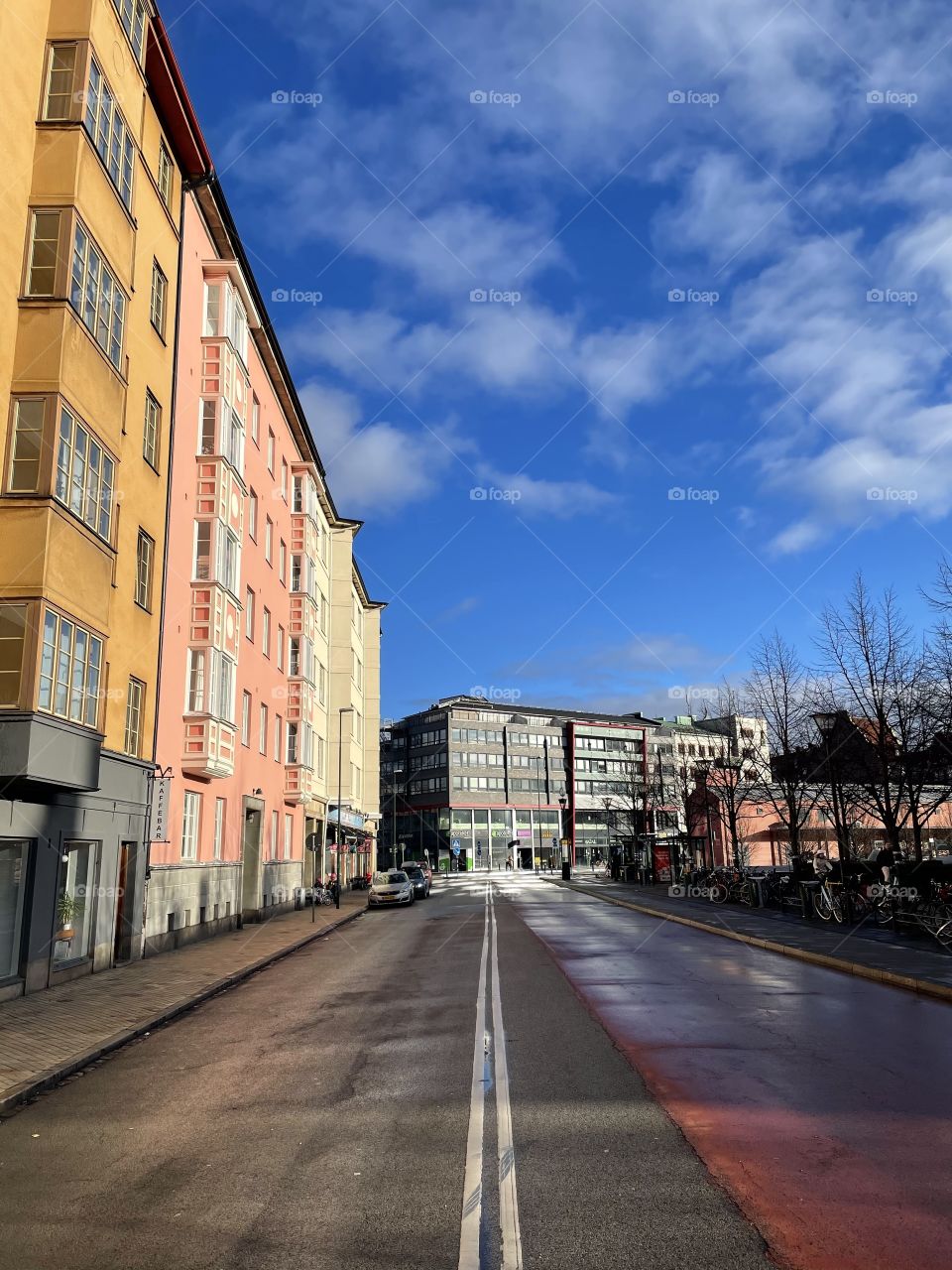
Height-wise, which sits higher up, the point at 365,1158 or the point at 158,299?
the point at 158,299

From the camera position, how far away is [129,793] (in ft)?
62.7

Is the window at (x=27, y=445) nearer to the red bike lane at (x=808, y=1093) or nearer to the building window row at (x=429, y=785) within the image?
the red bike lane at (x=808, y=1093)

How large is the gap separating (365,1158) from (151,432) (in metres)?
18.4

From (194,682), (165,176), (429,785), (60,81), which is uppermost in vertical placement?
(165,176)

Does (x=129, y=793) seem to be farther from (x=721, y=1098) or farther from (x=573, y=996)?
(x=721, y=1098)

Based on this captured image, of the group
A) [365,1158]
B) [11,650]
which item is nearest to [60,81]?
[11,650]

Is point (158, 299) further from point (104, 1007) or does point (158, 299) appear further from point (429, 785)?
point (429, 785)

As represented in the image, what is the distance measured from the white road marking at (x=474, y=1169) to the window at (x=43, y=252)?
12.9 meters

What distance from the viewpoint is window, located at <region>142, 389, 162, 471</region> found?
2103cm

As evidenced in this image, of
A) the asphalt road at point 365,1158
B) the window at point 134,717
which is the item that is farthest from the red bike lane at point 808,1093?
the window at point 134,717

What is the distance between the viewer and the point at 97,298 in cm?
1670

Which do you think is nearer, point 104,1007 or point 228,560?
point 104,1007

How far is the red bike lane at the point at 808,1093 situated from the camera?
16.5 ft

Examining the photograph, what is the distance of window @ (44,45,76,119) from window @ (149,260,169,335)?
5.03 m
